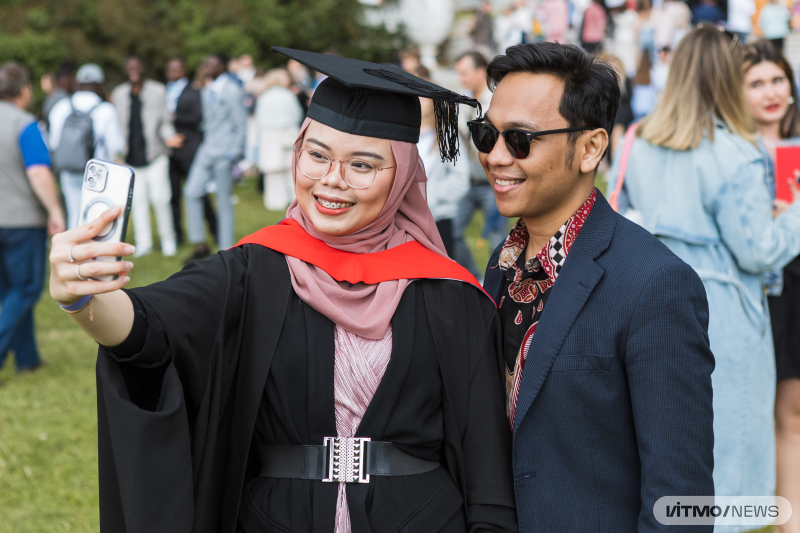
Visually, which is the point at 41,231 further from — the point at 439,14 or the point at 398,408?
the point at 439,14

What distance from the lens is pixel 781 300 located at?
4293 mm

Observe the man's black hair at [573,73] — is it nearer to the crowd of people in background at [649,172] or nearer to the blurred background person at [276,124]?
the crowd of people in background at [649,172]

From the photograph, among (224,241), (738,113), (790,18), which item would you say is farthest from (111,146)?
(790,18)

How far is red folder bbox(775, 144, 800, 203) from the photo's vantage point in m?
4.14

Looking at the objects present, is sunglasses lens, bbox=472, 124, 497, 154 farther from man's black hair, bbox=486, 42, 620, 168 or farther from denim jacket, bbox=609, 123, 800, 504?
denim jacket, bbox=609, 123, 800, 504

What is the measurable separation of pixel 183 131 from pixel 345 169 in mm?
9261

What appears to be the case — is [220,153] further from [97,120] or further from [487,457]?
[487,457]

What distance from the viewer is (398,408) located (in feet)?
7.28

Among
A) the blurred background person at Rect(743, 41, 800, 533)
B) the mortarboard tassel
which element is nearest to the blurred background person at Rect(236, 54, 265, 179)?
the blurred background person at Rect(743, 41, 800, 533)

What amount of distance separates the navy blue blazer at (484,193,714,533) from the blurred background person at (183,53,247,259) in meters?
8.28

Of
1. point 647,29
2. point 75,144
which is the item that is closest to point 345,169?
point 75,144

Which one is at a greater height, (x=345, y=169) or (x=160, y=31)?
(x=160, y=31)

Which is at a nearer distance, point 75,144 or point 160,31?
point 75,144

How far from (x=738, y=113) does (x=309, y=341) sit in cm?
259
